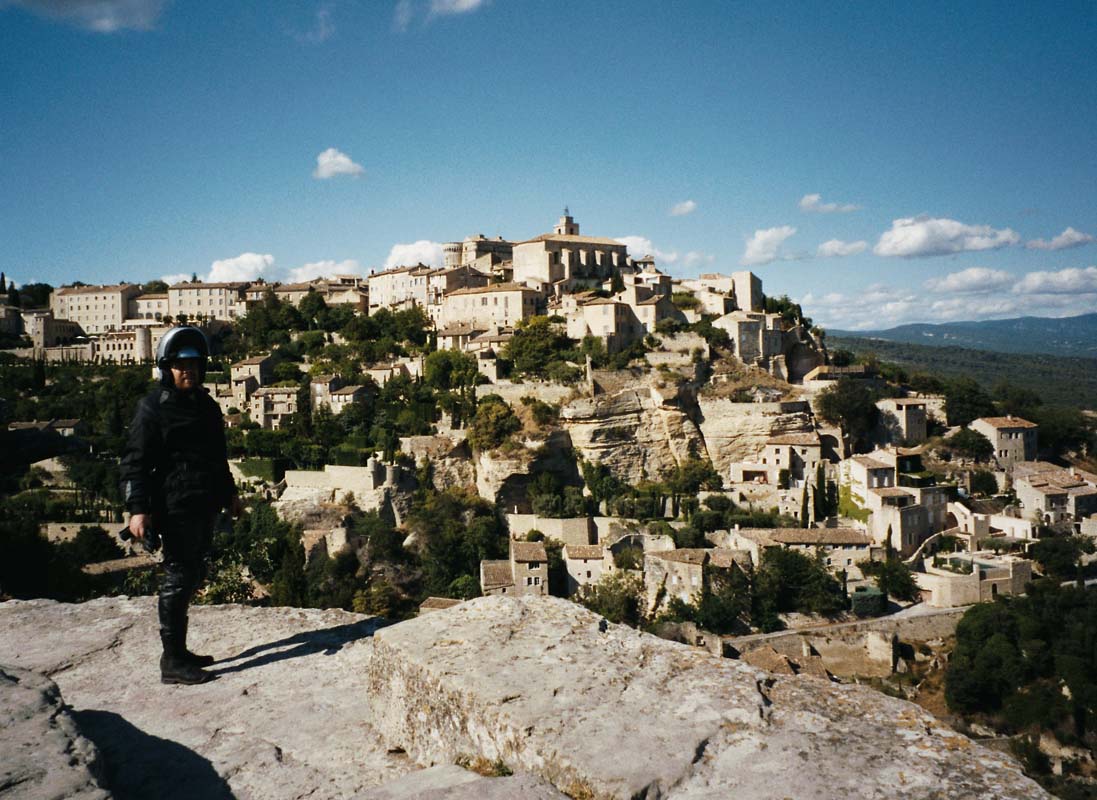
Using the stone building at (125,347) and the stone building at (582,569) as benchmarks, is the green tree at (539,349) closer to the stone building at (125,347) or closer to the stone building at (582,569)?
the stone building at (582,569)

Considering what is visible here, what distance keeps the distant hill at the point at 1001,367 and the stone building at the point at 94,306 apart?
79770 millimetres

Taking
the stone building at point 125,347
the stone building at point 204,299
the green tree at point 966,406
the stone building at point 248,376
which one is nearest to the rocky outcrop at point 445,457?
the stone building at point 248,376

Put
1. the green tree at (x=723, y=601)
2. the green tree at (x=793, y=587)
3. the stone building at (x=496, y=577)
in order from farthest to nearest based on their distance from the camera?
the stone building at (x=496, y=577)
the green tree at (x=793, y=587)
the green tree at (x=723, y=601)

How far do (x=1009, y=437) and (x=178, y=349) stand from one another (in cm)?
4503

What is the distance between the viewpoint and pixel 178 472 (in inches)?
180

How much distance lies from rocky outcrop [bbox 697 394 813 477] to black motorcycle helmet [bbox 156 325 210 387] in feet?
127

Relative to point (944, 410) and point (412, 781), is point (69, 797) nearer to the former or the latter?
point (412, 781)

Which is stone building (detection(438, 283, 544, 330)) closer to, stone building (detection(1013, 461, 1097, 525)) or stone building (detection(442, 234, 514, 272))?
stone building (detection(442, 234, 514, 272))

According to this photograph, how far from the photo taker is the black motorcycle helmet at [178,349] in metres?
4.52

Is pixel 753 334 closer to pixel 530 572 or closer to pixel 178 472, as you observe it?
pixel 530 572

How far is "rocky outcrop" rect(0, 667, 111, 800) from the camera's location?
2.62m

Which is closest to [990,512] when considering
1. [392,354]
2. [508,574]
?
[508,574]

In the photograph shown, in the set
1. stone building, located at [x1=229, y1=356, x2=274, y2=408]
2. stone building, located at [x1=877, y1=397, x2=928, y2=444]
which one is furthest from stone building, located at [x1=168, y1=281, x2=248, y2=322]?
stone building, located at [x1=877, y1=397, x2=928, y2=444]

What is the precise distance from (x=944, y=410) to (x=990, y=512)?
9.08m
